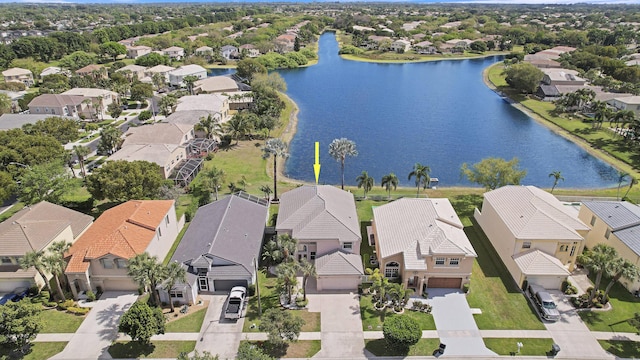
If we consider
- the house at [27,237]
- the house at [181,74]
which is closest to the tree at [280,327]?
the house at [27,237]

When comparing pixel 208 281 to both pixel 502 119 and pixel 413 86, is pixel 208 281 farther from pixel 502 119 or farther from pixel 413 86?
pixel 413 86

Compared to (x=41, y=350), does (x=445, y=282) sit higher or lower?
higher

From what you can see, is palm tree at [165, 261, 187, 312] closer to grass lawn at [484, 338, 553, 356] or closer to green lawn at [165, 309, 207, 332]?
green lawn at [165, 309, 207, 332]

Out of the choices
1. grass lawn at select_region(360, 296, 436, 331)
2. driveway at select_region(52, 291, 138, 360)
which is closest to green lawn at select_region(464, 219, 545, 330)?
grass lawn at select_region(360, 296, 436, 331)

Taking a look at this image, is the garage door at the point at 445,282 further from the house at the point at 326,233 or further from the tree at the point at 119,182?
the tree at the point at 119,182

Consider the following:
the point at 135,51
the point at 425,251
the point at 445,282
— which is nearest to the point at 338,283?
the point at 425,251

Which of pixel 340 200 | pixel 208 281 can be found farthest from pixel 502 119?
pixel 208 281

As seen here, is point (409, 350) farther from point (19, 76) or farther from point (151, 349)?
point (19, 76)
